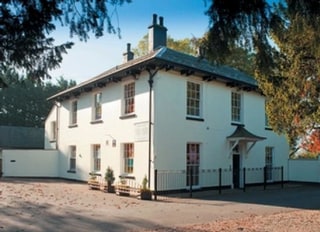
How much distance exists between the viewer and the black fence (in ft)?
63.0

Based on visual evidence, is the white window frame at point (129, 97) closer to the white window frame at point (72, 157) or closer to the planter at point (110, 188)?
the planter at point (110, 188)

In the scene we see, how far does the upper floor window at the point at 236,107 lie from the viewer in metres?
23.6

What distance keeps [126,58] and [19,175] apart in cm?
1217

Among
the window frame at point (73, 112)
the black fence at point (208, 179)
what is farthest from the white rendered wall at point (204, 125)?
the window frame at point (73, 112)

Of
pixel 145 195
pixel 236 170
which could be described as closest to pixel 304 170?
pixel 236 170

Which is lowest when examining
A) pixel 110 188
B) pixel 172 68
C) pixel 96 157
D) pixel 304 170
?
pixel 110 188

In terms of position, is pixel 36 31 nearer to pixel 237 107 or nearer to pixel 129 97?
pixel 129 97

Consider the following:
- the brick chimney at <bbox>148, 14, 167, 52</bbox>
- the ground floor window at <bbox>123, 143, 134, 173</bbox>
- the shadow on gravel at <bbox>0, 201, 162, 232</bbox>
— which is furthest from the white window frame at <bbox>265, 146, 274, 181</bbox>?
the shadow on gravel at <bbox>0, 201, 162, 232</bbox>

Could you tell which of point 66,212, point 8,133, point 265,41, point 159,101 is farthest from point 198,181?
point 8,133

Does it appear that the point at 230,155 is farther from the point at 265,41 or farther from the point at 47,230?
the point at 265,41

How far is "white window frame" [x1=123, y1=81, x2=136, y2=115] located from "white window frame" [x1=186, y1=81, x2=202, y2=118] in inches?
106

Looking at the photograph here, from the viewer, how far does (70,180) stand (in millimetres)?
27703

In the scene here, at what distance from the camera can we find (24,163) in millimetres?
31031

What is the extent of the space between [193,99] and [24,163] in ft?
51.9
